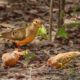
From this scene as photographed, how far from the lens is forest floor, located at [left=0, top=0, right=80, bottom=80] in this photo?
5133 mm

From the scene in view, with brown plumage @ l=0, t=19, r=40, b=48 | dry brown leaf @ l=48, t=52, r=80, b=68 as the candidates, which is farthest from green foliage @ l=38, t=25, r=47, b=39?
dry brown leaf @ l=48, t=52, r=80, b=68

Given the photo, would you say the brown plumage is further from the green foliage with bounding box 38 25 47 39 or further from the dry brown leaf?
the dry brown leaf

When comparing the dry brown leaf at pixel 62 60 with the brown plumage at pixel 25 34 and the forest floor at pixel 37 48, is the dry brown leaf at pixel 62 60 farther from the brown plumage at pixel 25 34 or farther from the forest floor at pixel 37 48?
the brown plumage at pixel 25 34

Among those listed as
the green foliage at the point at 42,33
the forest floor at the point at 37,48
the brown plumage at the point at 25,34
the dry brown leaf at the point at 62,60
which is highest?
the brown plumage at the point at 25,34

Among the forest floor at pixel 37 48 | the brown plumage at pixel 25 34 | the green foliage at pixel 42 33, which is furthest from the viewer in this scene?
the green foliage at pixel 42 33

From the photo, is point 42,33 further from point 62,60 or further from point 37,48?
point 62,60

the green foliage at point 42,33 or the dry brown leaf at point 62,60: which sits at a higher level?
the dry brown leaf at point 62,60

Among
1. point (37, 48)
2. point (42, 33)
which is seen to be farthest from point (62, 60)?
point (42, 33)

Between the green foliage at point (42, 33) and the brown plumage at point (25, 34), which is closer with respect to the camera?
the brown plumage at point (25, 34)

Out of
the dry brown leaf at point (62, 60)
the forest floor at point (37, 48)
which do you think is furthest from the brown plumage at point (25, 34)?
the dry brown leaf at point (62, 60)

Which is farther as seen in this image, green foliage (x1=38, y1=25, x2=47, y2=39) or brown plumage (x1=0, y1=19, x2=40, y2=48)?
green foliage (x1=38, y1=25, x2=47, y2=39)

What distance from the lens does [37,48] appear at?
6488 mm

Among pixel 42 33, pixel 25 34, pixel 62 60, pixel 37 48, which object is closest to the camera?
pixel 62 60

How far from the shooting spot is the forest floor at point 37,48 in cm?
513
